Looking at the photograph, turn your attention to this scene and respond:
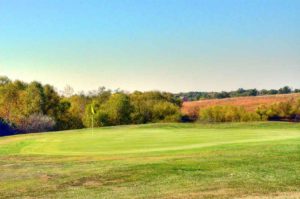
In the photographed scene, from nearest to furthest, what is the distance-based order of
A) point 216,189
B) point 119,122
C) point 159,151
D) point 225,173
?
point 216,189
point 225,173
point 159,151
point 119,122

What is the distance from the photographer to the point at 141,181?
14000mm

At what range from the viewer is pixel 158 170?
600 inches

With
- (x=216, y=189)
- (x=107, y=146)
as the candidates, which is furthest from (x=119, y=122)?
(x=216, y=189)

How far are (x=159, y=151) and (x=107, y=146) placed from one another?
154 inches

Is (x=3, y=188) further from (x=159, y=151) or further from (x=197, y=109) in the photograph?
(x=197, y=109)

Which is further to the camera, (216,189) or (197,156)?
(197,156)

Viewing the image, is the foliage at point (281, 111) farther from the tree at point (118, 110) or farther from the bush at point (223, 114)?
the tree at point (118, 110)

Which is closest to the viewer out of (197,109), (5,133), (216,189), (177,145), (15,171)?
(216,189)

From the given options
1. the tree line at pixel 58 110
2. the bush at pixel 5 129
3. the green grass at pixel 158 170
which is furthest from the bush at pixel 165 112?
the green grass at pixel 158 170

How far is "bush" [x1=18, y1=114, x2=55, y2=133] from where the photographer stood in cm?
6769

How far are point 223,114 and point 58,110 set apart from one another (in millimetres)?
29053

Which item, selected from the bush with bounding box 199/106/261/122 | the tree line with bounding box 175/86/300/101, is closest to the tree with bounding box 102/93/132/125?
the bush with bounding box 199/106/261/122

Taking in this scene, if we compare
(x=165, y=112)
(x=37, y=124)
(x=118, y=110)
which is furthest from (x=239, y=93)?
(x=37, y=124)

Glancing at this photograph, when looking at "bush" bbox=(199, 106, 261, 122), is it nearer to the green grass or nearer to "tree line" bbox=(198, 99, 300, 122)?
"tree line" bbox=(198, 99, 300, 122)
